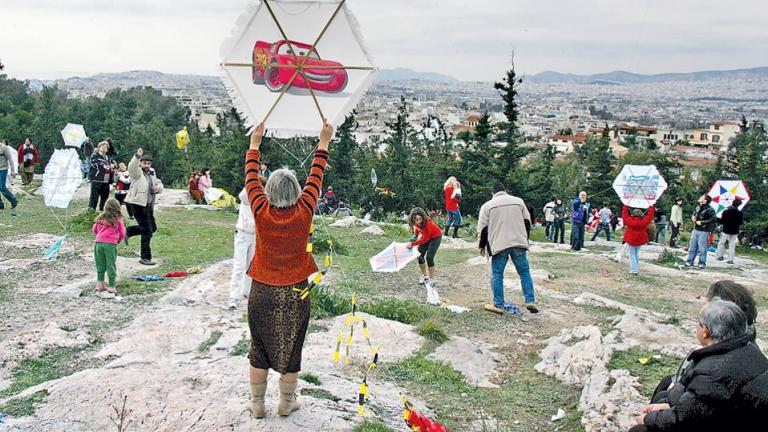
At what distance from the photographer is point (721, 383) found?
3.60 m

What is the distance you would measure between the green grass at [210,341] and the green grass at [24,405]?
196cm

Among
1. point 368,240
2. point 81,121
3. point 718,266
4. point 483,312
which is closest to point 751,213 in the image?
point 718,266

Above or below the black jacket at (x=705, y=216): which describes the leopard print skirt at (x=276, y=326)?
above

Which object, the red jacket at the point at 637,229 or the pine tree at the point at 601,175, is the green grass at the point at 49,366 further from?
the pine tree at the point at 601,175

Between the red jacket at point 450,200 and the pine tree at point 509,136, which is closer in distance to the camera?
the red jacket at point 450,200

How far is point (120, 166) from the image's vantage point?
14.7 metres

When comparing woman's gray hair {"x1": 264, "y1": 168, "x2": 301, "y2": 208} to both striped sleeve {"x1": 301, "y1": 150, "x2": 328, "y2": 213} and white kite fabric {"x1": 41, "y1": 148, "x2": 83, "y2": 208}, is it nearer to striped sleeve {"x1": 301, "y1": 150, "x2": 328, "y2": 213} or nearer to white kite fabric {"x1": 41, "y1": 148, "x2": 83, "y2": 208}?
striped sleeve {"x1": 301, "y1": 150, "x2": 328, "y2": 213}

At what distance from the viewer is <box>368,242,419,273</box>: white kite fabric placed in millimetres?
10680

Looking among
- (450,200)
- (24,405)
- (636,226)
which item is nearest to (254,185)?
(24,405)

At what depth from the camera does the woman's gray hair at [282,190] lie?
474 centimetres

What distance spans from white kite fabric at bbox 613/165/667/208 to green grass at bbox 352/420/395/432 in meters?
12.7

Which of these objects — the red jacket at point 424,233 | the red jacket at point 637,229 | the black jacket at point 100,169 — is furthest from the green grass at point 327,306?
the black jacket at point 100,169

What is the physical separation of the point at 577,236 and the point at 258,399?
14.8 meters

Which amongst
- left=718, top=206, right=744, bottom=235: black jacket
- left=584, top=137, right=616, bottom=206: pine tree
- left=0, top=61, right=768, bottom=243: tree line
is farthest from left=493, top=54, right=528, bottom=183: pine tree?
left=718, top=206, right=744, bottom=235: black jacket
